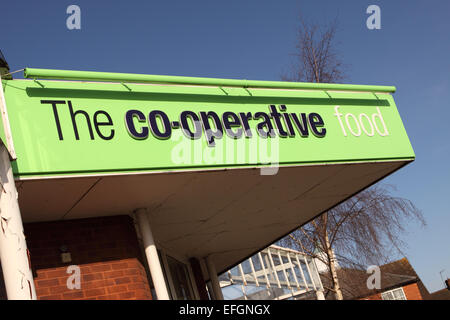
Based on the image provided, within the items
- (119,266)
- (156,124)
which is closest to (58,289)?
(119,266)

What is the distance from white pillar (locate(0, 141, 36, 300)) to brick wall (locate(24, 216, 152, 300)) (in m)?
1.61

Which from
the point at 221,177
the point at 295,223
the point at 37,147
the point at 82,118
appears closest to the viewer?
the point at 37,147

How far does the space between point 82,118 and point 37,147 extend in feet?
1.83

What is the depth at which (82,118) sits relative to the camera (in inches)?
211

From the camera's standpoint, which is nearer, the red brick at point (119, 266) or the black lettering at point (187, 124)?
the black lettering at point (187, 124)

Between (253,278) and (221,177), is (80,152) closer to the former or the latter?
(221,177)

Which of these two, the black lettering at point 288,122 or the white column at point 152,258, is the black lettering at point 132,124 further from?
the black lettering at point 288,122

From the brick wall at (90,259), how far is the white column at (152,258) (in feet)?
0.58

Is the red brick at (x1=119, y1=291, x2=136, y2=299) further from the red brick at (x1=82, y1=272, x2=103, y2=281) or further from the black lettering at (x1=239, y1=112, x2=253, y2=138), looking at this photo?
the black lettering at (x1=239, y1=112, x2=253, y2=138)

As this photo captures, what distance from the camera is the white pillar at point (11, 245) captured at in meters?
4.44

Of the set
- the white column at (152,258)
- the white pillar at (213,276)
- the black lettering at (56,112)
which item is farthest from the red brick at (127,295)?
the white pillar at (213,276)

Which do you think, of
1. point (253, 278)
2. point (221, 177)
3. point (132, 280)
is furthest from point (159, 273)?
point (253, 278)

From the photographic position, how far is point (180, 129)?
231 inches

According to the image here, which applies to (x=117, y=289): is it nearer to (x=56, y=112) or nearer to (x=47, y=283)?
(x=47, y=283)
